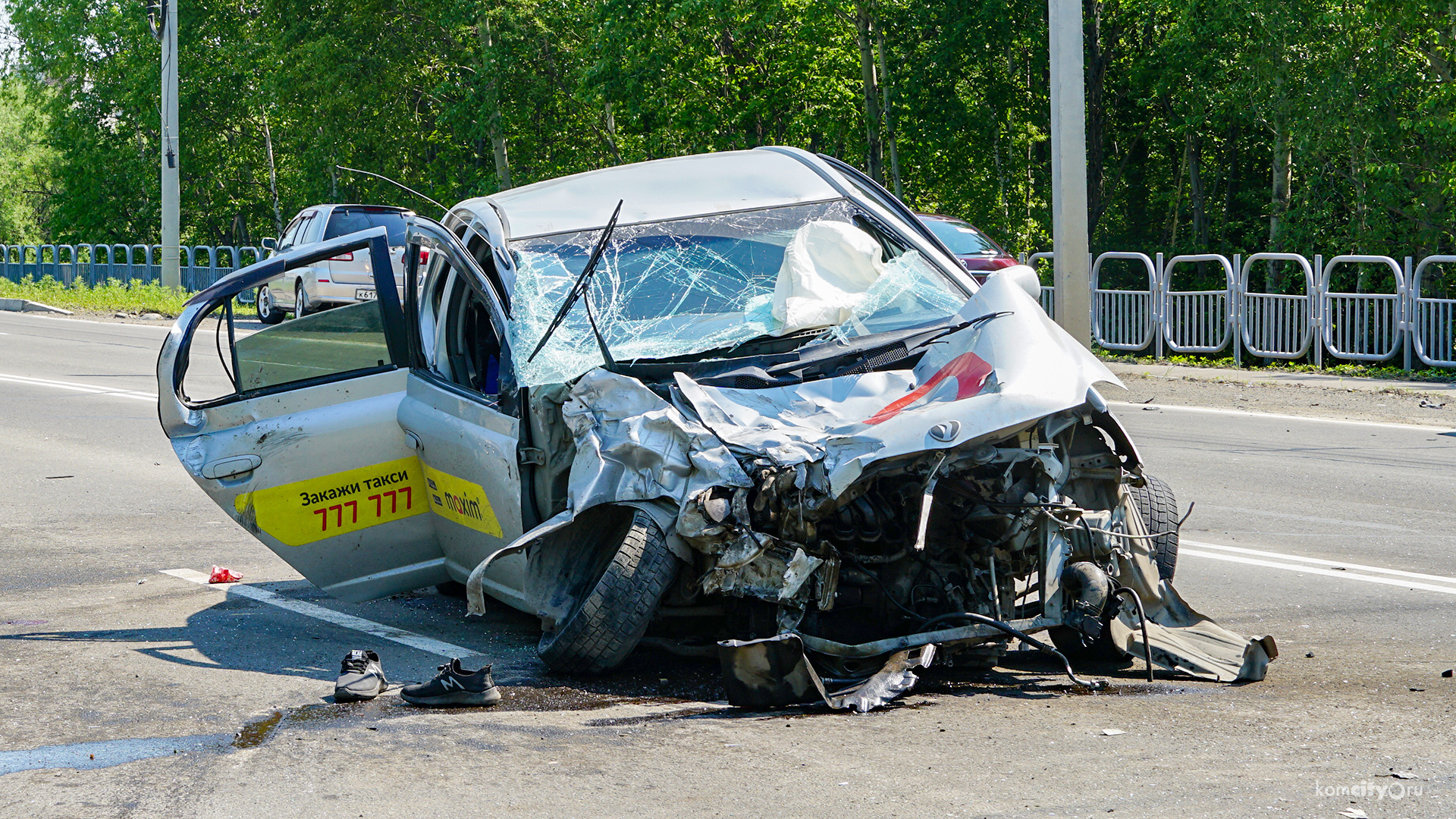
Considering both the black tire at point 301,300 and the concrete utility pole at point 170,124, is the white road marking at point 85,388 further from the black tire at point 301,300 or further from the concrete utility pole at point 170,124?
the concrete utility pole at point 170,124

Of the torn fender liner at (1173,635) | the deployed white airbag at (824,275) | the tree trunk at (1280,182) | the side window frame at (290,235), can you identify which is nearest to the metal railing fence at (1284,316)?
the tree trunk at (1280,182)

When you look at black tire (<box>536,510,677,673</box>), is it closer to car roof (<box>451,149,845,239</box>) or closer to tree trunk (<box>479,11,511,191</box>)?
car roof (<box>451,149,845,239</box>)

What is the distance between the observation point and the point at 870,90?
26.5 meters

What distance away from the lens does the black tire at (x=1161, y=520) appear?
5.57 meters

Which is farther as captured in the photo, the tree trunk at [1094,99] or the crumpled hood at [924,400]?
the tree trunk at [1094,99]

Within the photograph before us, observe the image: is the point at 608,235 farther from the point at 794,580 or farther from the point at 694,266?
the point at 794,580

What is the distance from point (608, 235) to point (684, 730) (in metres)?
2.23

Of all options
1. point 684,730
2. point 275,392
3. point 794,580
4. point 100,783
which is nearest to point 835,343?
point 794,580

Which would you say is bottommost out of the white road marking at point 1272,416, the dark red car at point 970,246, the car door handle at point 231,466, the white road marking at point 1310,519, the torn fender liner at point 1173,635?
the white road marking at point 1272,416

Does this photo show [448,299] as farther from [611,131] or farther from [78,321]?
[611,131]

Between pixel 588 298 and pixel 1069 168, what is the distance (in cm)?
1093

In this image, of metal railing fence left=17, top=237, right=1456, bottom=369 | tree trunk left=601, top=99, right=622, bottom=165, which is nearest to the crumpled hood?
metal railing fence left=17, top=237, right=1456, bottom=369

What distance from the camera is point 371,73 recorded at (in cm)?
3572

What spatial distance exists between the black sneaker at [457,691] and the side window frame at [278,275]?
166cm
